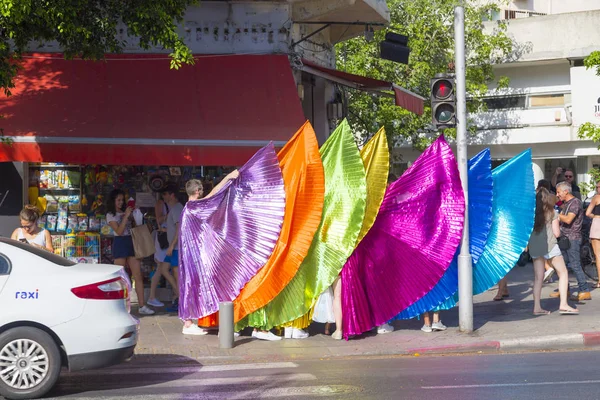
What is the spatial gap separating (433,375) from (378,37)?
18.8 metres

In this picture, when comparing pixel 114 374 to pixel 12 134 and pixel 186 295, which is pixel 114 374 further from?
pixel 12 134

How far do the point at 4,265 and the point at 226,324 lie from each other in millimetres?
3240

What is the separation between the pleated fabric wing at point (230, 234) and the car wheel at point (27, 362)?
3.32 m

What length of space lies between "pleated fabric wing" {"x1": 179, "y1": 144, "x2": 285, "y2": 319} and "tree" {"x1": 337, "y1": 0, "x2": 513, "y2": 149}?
14.9 m

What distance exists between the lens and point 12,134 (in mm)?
13070

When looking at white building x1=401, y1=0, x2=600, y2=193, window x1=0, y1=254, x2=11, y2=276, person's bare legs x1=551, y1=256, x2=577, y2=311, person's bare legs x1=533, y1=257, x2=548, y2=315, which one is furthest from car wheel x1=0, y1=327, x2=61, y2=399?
Result: white building x1=401, y1=0, x2=600, y2=193

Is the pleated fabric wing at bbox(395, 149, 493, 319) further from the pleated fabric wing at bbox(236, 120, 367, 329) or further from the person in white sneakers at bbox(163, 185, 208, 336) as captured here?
the person in white sneakers at bbox(163, 185, 208, 336)

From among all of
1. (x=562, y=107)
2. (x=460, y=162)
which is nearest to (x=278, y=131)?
(x=460, y=162)

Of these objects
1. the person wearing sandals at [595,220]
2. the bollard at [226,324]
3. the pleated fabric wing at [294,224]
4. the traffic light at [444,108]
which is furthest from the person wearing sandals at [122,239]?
the person wearing sandals at [595,220]

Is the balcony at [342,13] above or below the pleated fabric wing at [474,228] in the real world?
above

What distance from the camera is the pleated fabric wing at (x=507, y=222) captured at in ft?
39.1

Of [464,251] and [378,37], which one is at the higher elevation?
[378,37]

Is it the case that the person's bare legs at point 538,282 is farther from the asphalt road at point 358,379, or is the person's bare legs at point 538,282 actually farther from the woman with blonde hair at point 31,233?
the woman with blonde hair at point 31,233

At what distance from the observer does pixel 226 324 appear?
35.1 ft
